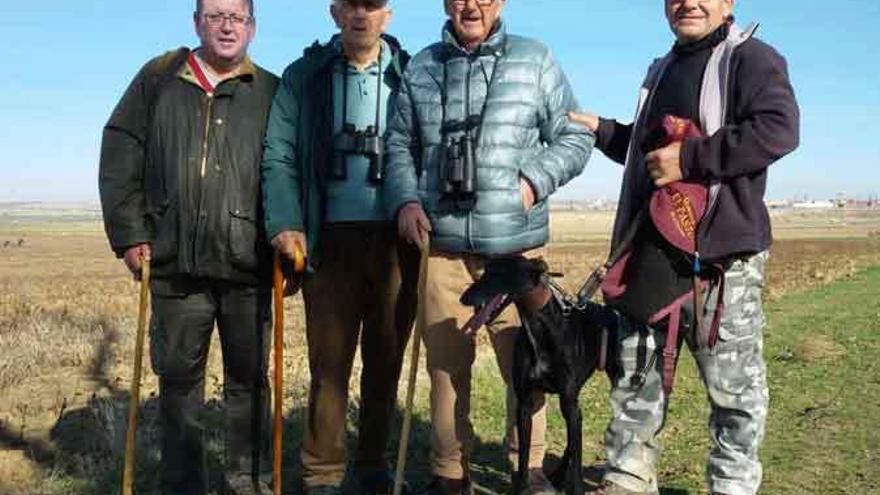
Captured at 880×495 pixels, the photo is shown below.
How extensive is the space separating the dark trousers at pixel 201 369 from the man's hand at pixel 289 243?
0.39 metres

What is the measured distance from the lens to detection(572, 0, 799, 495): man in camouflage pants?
11.8 feet

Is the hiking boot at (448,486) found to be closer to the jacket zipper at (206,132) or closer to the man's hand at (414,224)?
the man's hand at (414,224)

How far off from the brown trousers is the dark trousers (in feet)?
0.92

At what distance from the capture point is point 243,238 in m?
4.38

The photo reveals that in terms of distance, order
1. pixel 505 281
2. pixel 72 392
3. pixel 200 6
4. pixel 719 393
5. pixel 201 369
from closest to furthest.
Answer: pixel 719 393, pixel 505 281, pixel 200 6, pixel 201 369, pixel 72 392

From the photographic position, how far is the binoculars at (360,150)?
4.41 metres

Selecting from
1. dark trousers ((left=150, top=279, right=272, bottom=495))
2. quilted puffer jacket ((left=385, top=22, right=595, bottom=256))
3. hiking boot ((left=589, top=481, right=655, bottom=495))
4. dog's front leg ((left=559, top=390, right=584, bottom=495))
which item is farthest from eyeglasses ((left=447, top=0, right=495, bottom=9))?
hiking boot ((left=589, top=481, right=655, bottom=495))

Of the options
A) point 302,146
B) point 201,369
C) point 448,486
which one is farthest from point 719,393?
point 201,369

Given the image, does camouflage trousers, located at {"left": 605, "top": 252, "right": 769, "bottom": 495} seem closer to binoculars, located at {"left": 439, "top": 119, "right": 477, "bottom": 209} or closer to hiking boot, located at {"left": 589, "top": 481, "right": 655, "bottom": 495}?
hiking boot, located at {"left": 589, "top": 481, "right": 655, "bottom": 495}

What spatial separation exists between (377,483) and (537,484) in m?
0.98

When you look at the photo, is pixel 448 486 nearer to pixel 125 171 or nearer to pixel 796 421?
pixel 125 171

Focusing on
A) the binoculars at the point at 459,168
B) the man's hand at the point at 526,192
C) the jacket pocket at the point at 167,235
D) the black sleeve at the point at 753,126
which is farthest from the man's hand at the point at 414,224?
the black sleeve at the point at 753,126

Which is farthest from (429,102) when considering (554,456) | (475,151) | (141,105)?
(554,456)

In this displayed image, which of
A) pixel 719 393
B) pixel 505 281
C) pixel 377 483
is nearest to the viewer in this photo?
pixel 719 393
